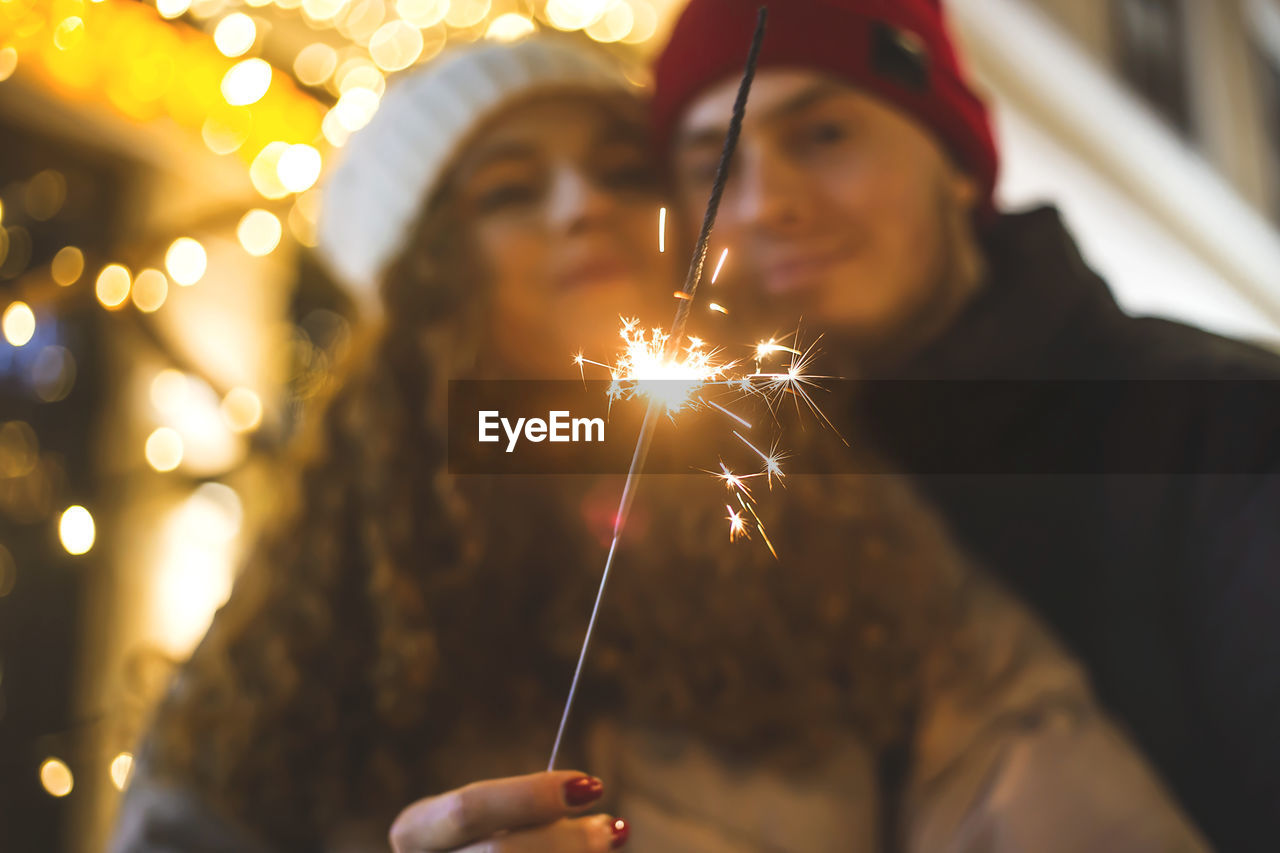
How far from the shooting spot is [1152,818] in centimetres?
36

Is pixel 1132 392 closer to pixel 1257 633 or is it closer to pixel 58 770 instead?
pixel 1257 633

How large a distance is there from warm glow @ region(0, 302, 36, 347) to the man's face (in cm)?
59

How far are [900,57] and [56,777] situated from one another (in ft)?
2.40

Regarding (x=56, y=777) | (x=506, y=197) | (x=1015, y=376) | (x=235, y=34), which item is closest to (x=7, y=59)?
(x=235, y=34)

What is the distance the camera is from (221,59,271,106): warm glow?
77cm

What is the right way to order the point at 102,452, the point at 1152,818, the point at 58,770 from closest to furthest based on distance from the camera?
the point at 1152,818, the point at 58,770, the point at 102,452

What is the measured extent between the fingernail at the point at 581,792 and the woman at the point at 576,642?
105mm

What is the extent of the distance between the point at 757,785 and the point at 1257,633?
0.91 ft

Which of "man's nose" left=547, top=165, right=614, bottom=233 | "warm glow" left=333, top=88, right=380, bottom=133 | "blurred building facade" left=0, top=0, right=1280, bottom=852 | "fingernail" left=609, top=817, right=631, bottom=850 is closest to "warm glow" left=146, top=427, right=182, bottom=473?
"blurred building facade" left=0, top=0, right=1280, bottom=852

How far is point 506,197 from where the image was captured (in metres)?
0.42

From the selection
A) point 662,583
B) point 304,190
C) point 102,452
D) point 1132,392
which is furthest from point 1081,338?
point 102,452

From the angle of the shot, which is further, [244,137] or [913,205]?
[244,137]

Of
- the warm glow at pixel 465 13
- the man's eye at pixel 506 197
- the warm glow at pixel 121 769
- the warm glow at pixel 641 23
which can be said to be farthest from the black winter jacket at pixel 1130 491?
the warm glow at pixel 465 13

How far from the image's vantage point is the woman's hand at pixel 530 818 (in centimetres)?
24
